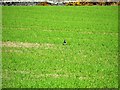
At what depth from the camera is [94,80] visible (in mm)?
14672

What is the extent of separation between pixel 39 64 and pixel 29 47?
541cm

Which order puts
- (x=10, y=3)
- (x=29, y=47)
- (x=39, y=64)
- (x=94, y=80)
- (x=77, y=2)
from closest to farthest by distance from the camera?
(x=94, y=80), (x=39, y=64), (x=29, y=47), (x=10, y=3), (x=77, y=2)

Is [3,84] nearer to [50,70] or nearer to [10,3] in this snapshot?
[50,70]

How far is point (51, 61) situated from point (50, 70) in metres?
2.10

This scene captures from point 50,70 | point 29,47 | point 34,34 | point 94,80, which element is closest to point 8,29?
point 34,34

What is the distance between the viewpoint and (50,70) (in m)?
16.2

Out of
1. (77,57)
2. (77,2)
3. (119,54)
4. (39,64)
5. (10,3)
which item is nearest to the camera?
(39,64)

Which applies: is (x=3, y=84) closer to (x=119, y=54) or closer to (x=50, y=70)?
(x=50, y=70)

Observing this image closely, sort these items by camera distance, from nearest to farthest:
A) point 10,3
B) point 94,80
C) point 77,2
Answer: point 94,80 → point 10,3 → point 77,2

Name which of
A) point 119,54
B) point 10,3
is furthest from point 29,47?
point 10,3

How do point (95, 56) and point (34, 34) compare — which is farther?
point (34, 34)

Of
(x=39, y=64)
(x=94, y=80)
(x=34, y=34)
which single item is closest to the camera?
(x=94, y=80)

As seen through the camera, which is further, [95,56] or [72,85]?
[95,56]

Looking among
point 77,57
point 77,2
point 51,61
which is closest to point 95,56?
point 77,57
